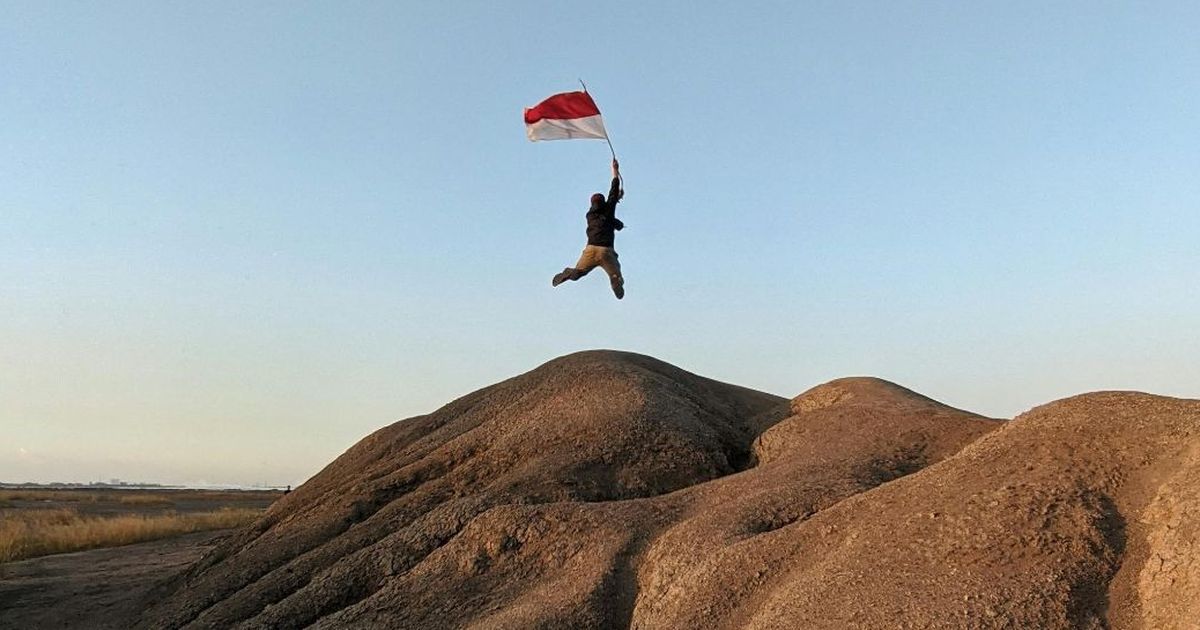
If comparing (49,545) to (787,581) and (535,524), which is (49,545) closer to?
(535,524)

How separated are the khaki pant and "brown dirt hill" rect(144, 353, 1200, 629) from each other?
2.39 m

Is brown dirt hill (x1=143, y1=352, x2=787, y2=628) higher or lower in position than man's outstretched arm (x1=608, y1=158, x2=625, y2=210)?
lower

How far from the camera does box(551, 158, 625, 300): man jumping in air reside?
17125mm

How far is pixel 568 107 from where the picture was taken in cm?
1780

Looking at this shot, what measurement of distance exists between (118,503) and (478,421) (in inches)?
2423

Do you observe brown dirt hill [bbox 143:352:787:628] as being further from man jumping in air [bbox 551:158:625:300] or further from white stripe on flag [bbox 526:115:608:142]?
white stripe on flag [bbox 526:115:608:142]

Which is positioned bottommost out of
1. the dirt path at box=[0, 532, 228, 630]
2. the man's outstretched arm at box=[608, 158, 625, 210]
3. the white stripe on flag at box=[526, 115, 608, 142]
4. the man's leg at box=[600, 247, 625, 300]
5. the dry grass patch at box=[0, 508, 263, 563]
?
the dirt path at box=[0, 532, 228, 630]

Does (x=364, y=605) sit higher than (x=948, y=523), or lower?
lower

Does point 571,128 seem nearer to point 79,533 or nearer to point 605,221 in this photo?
point 605,221

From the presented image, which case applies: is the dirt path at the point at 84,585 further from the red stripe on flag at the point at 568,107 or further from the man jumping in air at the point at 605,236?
the red stripe on flag at the point at 568,107

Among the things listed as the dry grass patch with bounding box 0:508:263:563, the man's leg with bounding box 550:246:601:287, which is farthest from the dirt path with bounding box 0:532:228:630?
the man's leg with bounding box 550:246:601:287

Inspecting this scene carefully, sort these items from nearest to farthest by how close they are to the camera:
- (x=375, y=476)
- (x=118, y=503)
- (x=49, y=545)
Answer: (x=375, y=476)
(x=49, y=545)
(x=118, y=503)

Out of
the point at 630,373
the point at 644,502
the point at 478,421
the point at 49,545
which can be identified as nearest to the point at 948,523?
the point at 644,502

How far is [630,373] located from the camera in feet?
62.4
